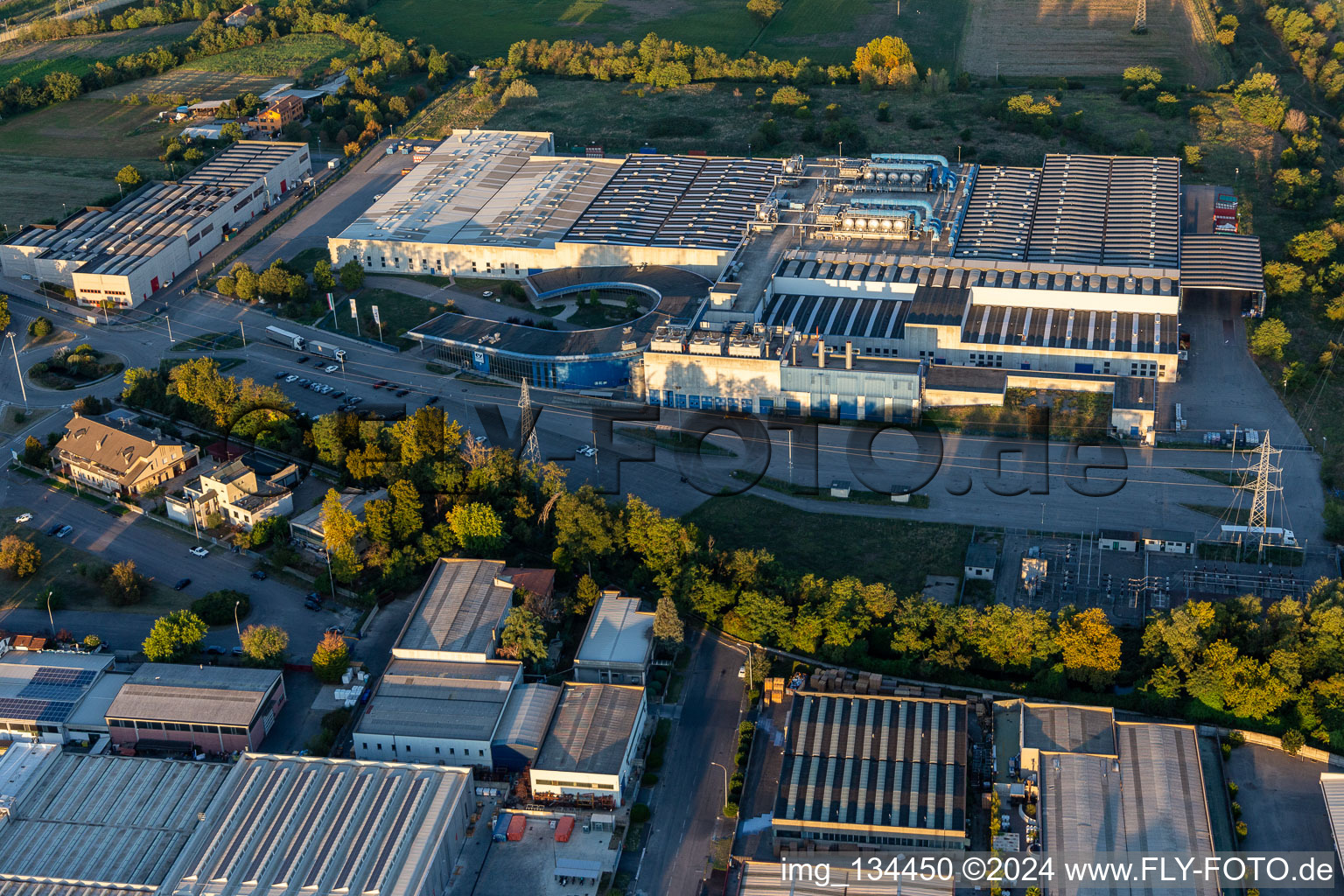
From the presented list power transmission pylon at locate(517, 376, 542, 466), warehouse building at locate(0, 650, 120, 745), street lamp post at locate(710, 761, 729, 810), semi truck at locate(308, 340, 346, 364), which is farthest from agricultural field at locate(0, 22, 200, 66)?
street lamp post at locate(710, 761, 729, 810)

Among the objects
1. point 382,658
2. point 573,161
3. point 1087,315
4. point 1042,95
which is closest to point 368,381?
point 382,658

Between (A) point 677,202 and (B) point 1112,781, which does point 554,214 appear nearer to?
(A) point 677,202

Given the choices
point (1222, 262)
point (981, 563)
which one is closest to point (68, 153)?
point (981, 563)

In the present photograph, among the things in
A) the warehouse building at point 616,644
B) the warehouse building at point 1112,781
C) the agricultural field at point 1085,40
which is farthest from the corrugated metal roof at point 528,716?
the agricultural field at point 1085,40

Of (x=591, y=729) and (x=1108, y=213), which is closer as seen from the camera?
(x=591, y=729)

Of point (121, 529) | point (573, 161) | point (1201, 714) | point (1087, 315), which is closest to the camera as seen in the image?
point (1201, 714)

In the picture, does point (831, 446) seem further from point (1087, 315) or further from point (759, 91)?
point (759, 91)
